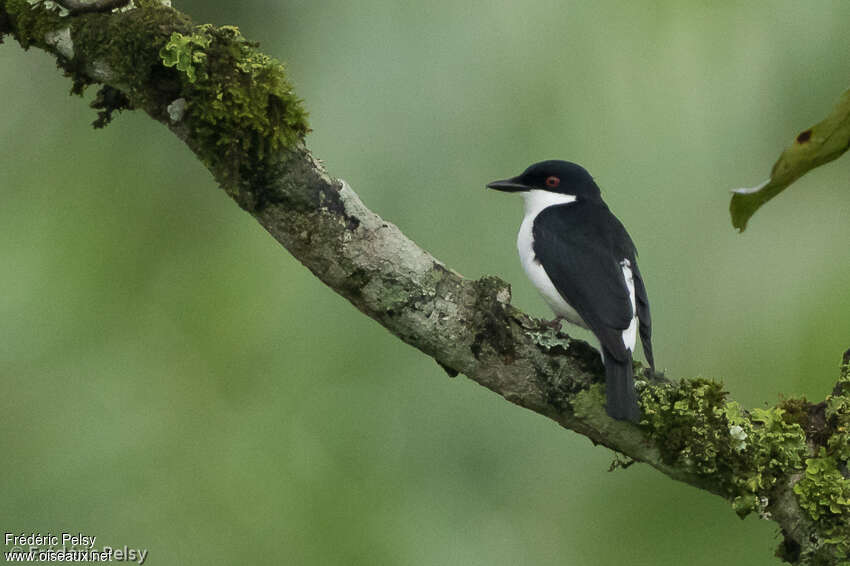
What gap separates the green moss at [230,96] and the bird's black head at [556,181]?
1.51 meters

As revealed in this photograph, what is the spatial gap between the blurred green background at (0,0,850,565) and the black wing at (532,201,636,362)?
3.35 ft

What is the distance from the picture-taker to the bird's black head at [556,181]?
12.6ft

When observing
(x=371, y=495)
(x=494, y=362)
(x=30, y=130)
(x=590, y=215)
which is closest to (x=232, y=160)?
(x=494, y=362)

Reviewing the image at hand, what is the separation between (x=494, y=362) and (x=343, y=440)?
2.82 metres

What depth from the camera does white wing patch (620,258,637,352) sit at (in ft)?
9.78

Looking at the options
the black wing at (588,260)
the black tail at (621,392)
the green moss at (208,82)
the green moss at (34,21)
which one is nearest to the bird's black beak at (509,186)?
the black wing at (588,260)

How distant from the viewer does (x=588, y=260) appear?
328 centimetres

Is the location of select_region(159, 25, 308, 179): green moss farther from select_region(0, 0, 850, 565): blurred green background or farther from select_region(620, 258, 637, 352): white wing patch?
select_region(0, 0, 850, 565): blurred green background

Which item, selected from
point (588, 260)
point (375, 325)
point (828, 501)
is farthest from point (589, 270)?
point (375, 325)

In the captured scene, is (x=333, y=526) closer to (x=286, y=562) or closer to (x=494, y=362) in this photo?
(x=286, y=562)

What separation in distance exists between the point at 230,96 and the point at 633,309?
144cm

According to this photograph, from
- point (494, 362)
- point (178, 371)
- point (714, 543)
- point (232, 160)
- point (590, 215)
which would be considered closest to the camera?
point (232, 160)

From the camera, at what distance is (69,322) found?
525cm

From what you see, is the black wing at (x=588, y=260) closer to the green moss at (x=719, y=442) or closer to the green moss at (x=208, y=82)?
the green moss at (x=719, y=442)
